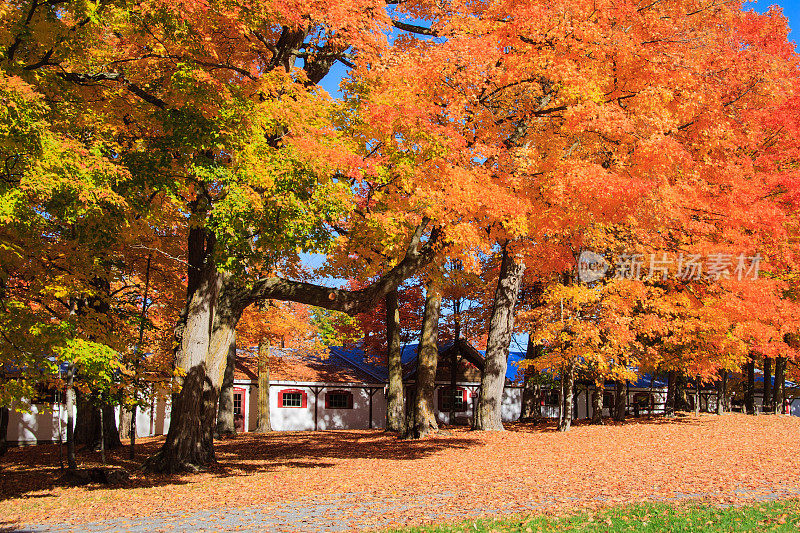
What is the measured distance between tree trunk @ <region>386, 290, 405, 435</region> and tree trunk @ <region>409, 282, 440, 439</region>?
318 cm

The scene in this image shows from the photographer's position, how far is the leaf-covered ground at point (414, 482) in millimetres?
9711

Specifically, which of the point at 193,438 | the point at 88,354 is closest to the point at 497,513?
the point at 88,354

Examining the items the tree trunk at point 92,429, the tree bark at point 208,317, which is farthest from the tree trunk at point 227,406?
the tree bark at point 208,317

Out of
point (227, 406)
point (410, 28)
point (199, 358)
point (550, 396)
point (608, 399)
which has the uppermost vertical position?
point (410, 28)

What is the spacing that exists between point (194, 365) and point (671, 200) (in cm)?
1366

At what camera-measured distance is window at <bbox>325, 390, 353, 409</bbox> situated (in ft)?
116

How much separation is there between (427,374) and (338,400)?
15488 millimetres

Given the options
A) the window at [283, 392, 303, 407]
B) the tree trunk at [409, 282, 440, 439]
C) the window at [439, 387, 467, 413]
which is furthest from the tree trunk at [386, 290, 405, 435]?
the window at [439, 387, 467, 413]

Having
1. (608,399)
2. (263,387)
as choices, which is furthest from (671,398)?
(263,387)

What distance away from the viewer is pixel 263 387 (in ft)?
98.9

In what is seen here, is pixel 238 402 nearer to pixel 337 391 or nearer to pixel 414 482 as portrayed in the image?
pixel 337 391

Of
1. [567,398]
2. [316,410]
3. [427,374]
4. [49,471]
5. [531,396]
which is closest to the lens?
[49,471]

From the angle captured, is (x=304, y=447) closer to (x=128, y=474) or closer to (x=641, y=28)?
(x=128, y=474)

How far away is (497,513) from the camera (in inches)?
363
